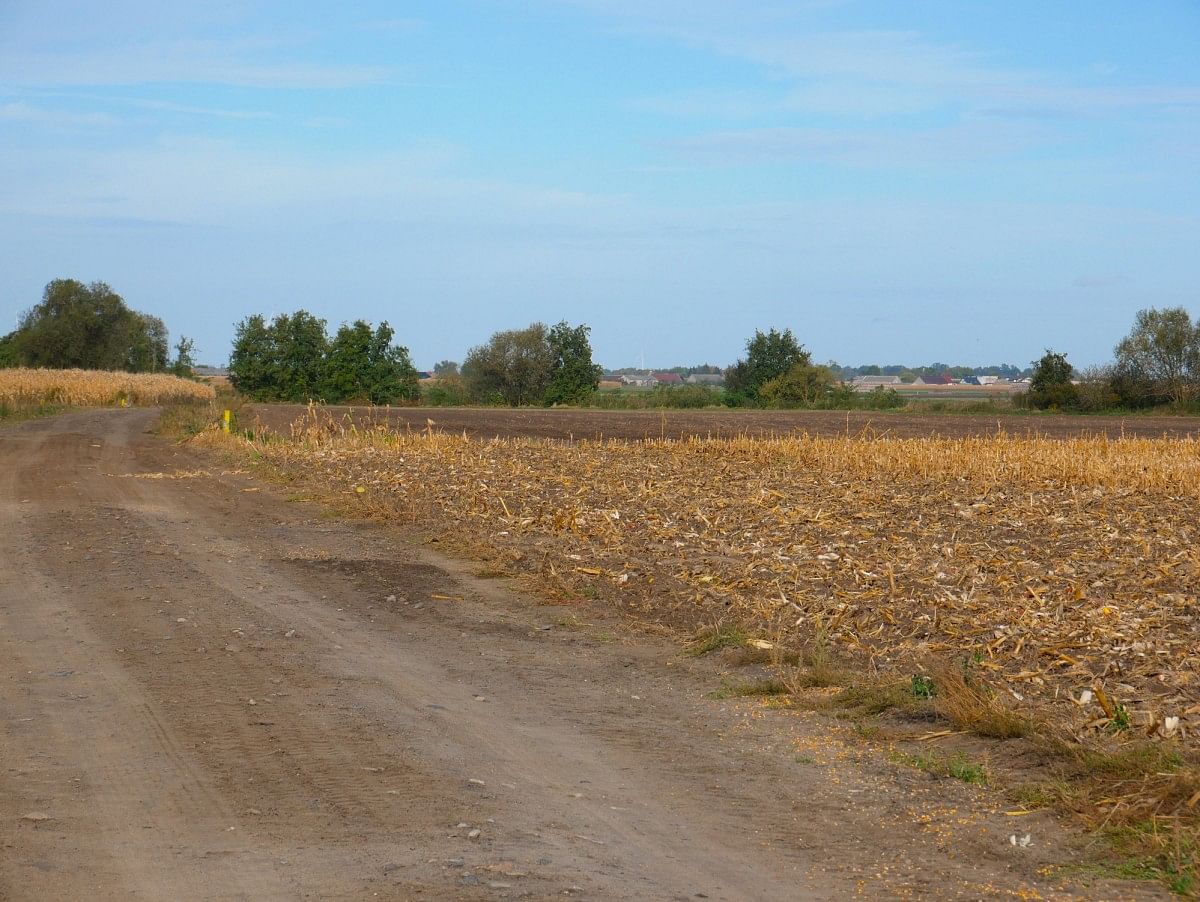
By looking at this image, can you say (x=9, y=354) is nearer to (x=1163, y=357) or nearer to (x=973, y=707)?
(x=1163, y=357)

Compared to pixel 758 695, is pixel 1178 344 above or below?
above

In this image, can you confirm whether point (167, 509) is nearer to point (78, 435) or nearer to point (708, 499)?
point (708, 499)

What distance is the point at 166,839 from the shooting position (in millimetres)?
5020

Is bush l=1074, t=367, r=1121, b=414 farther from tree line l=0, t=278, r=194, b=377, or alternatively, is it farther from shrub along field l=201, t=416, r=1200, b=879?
tree line l=0, t=278, r=194, b=377

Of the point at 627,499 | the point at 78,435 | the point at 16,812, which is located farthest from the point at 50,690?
the point at 78,435

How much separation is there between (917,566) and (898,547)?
110 cm

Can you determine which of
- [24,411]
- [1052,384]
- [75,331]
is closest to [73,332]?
[75,331]

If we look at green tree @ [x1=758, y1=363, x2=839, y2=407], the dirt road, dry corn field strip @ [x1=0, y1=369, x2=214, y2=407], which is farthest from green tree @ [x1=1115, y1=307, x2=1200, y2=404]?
the dirt road

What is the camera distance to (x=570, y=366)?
282 feet

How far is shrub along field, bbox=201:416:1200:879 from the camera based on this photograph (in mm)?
6801

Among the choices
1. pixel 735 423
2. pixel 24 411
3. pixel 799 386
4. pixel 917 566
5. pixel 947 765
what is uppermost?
pixel 799 386

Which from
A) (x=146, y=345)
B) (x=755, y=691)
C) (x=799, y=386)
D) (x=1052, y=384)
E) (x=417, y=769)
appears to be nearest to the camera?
(x=417, y=769)

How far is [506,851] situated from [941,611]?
5155 mm

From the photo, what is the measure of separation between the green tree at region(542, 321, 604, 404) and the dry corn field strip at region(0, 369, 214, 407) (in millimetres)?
27140
